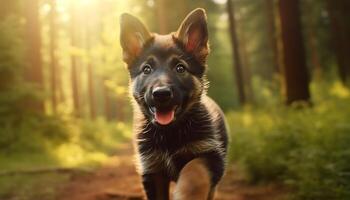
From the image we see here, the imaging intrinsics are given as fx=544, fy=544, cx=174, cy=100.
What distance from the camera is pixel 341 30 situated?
120 feet

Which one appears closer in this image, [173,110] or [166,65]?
[173,110]

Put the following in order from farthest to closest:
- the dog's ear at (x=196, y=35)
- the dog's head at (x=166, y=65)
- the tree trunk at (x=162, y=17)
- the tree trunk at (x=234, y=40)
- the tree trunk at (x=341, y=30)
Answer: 1. the tree trunk at (x=341, y=30)
2. the tree trunk at (x=162, y=17)
3. the tree trunk at (x=234, y=40)
4. the dog's ear at (x=196, y=35)
5. the dog's head at (x=166, y=65)

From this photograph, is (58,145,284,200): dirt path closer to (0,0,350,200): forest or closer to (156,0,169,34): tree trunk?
(0,0,350,200): forest

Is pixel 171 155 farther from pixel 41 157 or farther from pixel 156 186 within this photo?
pixel 41 157

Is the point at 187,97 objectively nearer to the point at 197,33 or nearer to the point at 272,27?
the point at 197,33

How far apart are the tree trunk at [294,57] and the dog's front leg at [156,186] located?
11471 millimetres

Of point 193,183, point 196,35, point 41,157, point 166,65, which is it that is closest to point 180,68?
point 166,65

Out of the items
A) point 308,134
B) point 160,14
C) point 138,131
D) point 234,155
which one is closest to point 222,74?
point 160,14

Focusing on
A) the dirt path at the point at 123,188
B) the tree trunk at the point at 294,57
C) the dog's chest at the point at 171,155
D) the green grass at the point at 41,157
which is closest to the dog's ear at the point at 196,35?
the dog's chest at the point at 171,155

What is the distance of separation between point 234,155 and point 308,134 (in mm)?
3991

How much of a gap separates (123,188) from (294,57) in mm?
8369

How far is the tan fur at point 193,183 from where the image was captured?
5.47 m

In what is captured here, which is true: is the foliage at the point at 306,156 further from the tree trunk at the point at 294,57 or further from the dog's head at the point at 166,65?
the tree trunk at the point at 294,57

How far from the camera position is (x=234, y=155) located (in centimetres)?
1420
